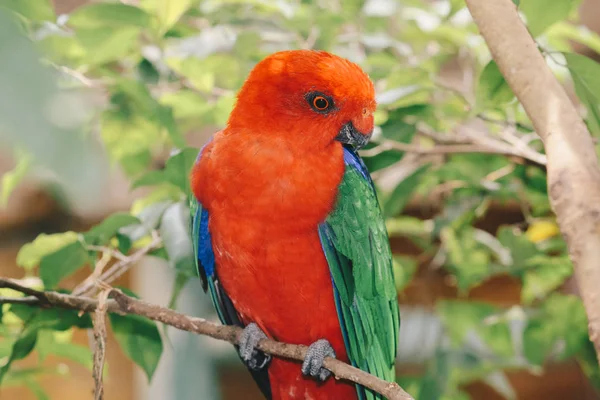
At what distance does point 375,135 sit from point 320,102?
0.24 metres

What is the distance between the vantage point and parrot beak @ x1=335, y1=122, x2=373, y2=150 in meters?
1.07

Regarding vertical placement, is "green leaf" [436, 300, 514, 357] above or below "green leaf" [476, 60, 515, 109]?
below

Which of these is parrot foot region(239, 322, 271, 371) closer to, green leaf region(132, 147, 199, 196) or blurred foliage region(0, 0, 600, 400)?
blurred foliage region(0, 0, 600, 400)

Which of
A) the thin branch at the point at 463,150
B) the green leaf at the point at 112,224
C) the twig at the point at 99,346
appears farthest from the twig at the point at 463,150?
the twig at the point at 99,346

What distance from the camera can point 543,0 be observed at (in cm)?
91

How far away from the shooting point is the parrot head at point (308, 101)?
1022mm

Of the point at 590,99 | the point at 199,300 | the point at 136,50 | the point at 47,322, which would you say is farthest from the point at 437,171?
the point at 199,300

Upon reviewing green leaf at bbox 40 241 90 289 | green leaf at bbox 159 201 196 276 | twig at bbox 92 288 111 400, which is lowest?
twig at bbox 92 288 111 400

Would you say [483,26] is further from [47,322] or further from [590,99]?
[47,322]

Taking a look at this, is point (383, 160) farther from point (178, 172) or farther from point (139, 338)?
point (139, 338)

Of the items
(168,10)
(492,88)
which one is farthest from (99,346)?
(492,88)

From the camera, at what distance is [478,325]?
151 centimetres

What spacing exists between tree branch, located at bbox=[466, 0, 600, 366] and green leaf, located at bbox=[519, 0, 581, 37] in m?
0.19

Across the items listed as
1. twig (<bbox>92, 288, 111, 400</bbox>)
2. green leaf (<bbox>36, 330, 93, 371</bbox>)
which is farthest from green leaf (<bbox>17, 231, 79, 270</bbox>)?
twig (<bbox>92, 288, 111, 400</bbox>)
